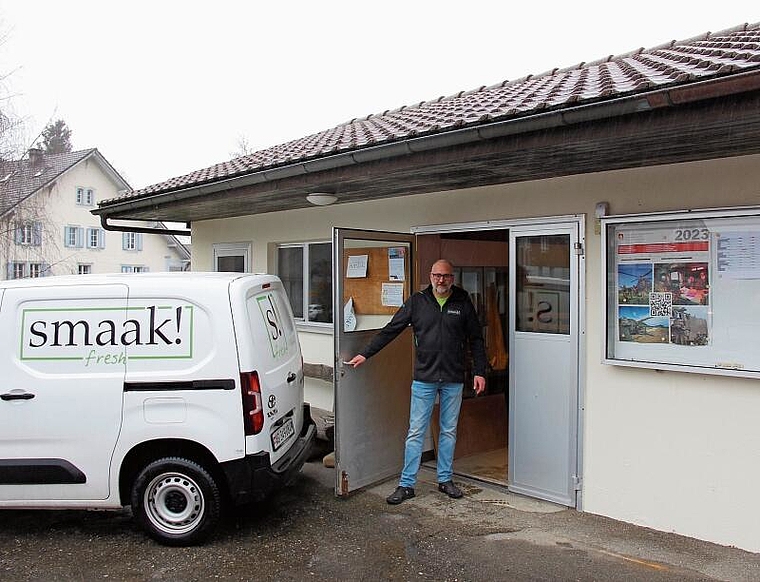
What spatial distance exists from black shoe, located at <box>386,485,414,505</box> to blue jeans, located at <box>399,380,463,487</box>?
0.04 m

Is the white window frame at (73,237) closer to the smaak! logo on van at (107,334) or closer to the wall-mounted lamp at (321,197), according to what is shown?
the wall-mounted lamp at (321,197)

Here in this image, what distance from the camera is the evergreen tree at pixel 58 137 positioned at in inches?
1737

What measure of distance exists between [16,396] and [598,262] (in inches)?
162

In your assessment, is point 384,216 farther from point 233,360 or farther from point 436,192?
point 233,360

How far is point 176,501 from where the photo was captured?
448 centimetres

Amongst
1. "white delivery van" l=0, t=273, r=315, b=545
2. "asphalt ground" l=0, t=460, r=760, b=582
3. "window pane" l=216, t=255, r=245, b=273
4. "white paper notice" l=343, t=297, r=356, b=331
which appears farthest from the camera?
"window pane" l=216, t=255, r=245, b=273

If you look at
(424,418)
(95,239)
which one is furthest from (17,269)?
(424,418)

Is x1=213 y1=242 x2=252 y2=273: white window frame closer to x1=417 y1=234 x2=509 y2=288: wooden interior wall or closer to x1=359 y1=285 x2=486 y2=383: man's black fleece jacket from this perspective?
x1=417 y1=234 x2=509 y2=288: wooden interior wall

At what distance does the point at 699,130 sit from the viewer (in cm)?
351

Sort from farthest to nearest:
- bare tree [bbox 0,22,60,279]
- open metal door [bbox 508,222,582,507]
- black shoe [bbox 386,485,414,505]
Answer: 1. bare tree [bbox 0,22,60,279]
2. black shoe [bbox 386,485,414,505]
3. open metal door [bbox 508,222,582,507]


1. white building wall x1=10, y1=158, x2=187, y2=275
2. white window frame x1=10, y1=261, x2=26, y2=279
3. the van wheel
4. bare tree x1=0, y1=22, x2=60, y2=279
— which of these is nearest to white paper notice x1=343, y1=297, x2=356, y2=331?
the van wheel

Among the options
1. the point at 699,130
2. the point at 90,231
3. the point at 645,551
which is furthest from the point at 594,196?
the point at 90,231

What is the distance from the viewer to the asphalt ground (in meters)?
4.03

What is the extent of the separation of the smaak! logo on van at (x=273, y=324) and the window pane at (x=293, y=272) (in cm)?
291
